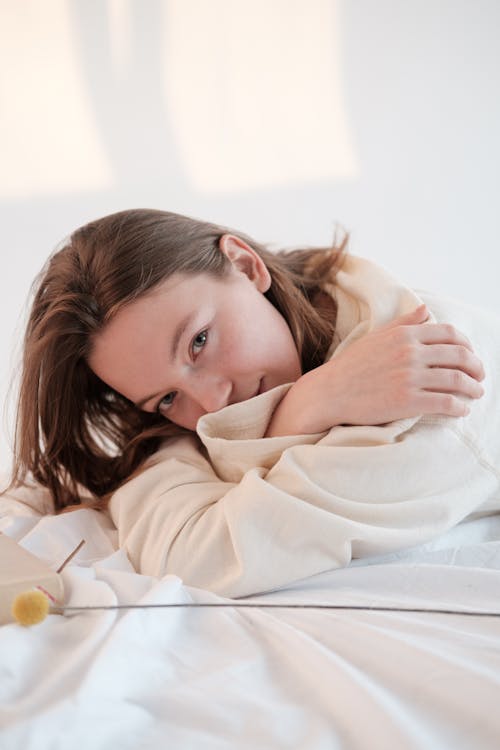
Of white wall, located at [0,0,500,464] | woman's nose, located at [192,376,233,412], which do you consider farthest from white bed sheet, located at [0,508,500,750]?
white wall, located at [0,0,500,464]

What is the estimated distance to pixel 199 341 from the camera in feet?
3.78

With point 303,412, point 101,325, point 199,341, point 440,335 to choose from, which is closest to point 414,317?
point 440,335

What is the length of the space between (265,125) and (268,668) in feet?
6.19

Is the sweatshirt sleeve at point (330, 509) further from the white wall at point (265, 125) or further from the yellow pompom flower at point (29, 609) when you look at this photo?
the white wall at point (265, 125)

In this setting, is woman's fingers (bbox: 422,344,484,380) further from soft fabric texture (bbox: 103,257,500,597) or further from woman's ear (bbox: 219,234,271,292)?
woman's ear (bbox: 219,234,271,292)

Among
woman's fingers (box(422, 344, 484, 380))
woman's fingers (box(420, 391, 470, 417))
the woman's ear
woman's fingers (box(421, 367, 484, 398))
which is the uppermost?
the woman's ear

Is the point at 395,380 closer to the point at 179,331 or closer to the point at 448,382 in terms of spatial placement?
the point at 448,382

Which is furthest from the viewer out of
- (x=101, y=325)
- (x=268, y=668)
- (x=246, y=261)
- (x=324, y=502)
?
(x=246, y=261)

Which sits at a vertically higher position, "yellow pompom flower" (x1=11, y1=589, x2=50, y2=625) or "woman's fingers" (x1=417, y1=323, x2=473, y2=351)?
"woman's fingers" (x1=417, y1=323, x2=473, y2=351)

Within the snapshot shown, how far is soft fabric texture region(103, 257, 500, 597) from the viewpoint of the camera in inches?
37.5

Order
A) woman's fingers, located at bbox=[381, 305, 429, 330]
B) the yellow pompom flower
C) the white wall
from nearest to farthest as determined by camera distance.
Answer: the yellow pompom flower → woman's fingers, located at bbox=[381, 305, 429, 330] → the white wall

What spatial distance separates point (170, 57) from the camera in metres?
2.24

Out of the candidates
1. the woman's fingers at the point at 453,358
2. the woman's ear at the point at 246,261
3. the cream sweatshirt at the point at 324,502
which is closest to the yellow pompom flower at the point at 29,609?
the cream sweatshirt at the point at 324,502

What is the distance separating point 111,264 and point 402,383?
45 centimetres
